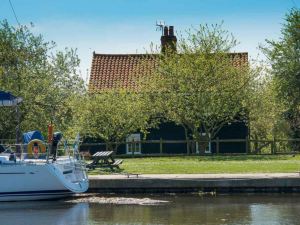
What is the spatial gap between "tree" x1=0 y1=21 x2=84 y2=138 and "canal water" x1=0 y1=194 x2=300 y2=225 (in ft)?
48.2

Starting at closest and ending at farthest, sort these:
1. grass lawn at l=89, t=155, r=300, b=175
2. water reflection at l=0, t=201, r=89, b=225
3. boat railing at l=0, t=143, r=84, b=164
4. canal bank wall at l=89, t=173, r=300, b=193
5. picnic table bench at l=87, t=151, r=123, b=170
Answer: water reflection at l=0, t=201, r=89, b=225 < boat railing at l=0, t=143, r=84, b=164 < canal bank wall at l=89, t=173, r=300, b=193 < grass lawn at l=89, t=155, r=300, b=175 < picnic table bench at l=87, t=151, r=123, b=170

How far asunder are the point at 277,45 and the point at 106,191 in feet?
65.2

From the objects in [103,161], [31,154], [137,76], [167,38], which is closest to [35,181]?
[31,154]

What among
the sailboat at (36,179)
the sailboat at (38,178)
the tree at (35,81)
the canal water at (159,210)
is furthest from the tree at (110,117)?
the canal water at (159,210)

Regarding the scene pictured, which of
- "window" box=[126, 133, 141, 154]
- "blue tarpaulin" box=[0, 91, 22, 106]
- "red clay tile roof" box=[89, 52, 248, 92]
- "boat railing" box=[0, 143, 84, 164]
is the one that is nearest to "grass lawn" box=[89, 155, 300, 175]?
"boat railing" box=[0, 143, 84, 164]

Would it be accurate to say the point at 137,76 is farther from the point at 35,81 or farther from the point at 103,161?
the point at 103,161

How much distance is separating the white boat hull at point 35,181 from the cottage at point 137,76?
53.6ft

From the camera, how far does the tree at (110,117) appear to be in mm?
35562

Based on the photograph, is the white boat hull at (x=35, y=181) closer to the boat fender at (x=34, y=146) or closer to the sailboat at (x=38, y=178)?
the sailboat at (x=38, y=178)

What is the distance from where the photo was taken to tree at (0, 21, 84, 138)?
35.9m

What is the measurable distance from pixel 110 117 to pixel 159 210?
1678 cm

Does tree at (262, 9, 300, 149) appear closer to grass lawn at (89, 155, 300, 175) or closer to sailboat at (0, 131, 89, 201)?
grass lawn at (89, 155, 300, 175)

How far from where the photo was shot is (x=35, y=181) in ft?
71.7

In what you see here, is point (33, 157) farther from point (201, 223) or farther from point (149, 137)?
point (149, 137)
